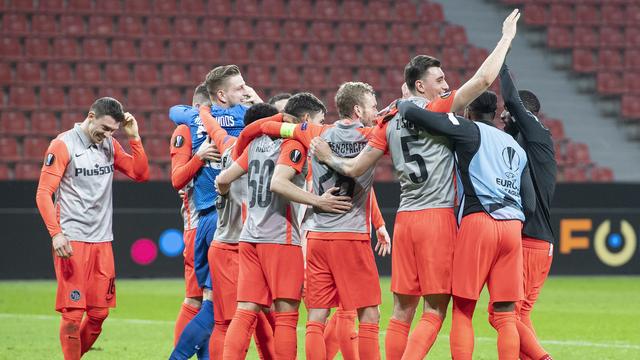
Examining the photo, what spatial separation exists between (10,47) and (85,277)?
12.9m

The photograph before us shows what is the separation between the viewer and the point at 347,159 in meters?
6.27

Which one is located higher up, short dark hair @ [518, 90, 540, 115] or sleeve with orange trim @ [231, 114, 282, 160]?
short dark hair @ [518, 90, 540, 115]

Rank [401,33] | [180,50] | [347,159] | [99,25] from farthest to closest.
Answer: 1. [401,33]
2. [180,50]
3. [99,25]
4. [347,159]

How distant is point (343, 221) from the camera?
634cm

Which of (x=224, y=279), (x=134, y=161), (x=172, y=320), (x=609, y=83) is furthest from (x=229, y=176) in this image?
(x=609, y=83)

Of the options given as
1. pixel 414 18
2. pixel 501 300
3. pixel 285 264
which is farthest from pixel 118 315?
pixel 414 18

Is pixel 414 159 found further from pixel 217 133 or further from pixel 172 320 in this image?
pixel 172 320

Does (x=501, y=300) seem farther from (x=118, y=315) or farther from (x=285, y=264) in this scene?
(x=118, y=315)

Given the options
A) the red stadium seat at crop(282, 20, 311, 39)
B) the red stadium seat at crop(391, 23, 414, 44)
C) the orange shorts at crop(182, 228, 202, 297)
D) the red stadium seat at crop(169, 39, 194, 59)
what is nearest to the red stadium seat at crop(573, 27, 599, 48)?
the red stadium seat at crop(391, 23, 414, 44)

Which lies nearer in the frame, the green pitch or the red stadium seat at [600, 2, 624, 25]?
the green pitch

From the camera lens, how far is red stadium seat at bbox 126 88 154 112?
18.9m

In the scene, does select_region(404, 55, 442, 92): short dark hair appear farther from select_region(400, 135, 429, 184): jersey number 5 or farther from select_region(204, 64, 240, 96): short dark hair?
select_region(204, 64, 240, 96): short dark hair

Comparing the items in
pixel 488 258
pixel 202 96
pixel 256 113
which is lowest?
pixel 488 258

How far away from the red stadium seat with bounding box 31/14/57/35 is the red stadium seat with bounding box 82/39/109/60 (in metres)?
0.62
